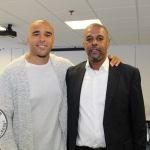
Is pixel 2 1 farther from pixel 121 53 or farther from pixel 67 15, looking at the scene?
pixel 121 53

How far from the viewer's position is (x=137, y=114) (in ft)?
6.13

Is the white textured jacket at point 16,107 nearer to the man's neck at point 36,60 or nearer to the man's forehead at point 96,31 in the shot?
the man's neck at point 36,60

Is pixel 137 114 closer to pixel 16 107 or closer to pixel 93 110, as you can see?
pixel 93 110

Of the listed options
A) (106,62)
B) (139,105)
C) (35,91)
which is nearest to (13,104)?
(35,91)

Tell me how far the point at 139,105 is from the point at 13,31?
3.87m

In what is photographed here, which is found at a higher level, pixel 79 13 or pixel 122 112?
pixel 79 13

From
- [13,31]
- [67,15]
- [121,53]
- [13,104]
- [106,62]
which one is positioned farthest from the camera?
[121,53]

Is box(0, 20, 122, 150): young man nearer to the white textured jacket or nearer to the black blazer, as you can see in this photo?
the white textured jacket

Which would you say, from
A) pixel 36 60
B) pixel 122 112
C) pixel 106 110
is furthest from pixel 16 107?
pixel 122 112

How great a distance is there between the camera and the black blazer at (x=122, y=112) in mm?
1825

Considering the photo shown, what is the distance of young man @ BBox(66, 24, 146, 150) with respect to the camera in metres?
1.83

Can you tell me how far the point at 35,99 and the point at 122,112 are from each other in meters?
0.74

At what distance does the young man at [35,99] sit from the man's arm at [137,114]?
605 millimetres

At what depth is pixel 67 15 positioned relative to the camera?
4082mm
